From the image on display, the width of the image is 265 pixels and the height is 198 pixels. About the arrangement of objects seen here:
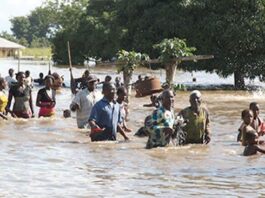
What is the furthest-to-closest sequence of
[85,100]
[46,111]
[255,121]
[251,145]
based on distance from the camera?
[46,111] → [85,100] → [255,121] → [251,145]

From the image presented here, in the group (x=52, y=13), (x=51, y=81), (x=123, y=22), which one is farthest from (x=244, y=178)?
(x=52, y=13)

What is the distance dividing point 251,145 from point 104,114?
8.24 ft

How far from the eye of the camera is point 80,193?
791 cm

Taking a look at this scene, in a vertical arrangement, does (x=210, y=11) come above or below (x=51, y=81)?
above

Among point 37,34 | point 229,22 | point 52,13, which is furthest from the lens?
point 37,34

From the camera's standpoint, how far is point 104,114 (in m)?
10.9

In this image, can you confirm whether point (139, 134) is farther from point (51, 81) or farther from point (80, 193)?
point (80, 193)

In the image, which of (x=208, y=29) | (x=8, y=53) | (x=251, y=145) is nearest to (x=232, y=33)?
(x=208, y=29)

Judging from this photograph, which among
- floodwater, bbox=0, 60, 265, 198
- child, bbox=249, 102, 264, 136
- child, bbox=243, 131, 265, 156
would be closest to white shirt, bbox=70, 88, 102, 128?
floodwater, bbox=0, 60, 265, 198

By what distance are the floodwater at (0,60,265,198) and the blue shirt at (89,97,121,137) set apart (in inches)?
21.0

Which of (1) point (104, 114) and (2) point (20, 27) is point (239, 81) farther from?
(2) point (20, 27)

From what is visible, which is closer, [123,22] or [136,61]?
[136,61]

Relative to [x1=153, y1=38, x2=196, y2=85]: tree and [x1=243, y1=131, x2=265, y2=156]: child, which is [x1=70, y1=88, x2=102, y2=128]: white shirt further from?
[x1=153, y1=38, x2=196, y2=85]: tree

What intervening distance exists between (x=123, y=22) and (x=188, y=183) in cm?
2893
